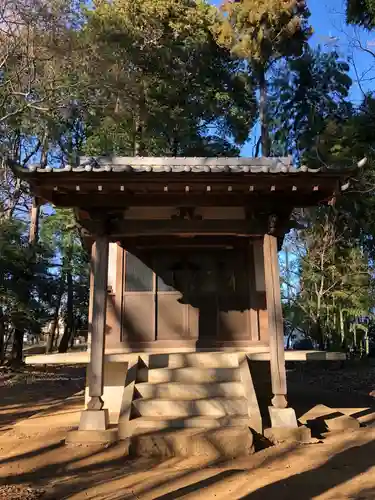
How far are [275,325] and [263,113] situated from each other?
1512cm

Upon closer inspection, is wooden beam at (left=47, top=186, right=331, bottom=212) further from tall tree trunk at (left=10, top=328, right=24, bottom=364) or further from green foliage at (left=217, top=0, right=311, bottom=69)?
green foliage at (left=217, top=0, right=311, bottom=69)

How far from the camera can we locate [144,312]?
26.8 ft

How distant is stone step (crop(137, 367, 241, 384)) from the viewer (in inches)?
255

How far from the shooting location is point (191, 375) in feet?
21.3

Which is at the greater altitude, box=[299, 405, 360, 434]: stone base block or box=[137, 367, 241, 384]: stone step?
box=[137, 367, 241, 384]: stone step

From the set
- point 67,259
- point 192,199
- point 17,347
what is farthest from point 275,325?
point 67,259

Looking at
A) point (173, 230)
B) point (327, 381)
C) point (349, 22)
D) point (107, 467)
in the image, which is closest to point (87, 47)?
point (349, 22)

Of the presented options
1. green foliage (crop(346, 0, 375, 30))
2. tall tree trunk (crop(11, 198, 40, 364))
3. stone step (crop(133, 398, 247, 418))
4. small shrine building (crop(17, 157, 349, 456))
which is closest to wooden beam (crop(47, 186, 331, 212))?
small shrine building (crop(17, 157, 349, 456))

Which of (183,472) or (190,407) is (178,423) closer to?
(190,407)

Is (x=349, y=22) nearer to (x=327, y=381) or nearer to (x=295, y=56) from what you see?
(x=295, y=56)

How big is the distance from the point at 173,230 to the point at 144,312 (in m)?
2.37

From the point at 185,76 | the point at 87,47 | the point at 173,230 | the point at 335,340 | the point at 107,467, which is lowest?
the point at 107,467

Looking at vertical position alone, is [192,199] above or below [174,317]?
above

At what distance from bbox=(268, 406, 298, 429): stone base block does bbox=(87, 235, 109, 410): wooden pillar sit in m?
2.29
